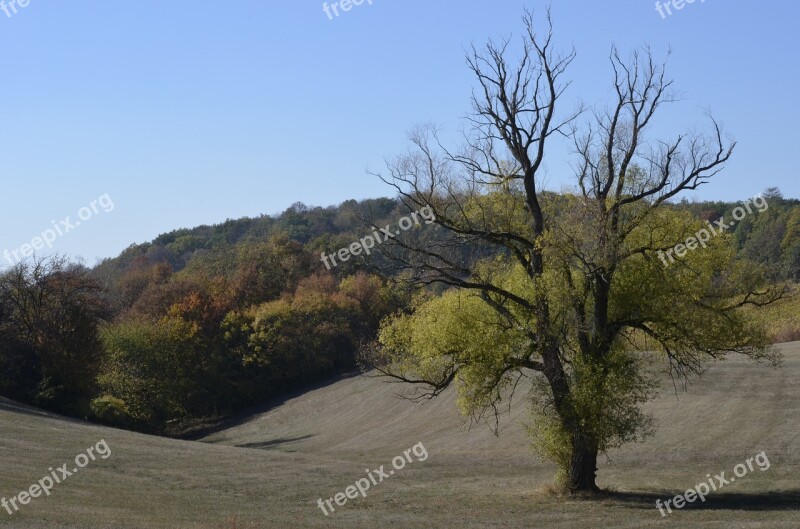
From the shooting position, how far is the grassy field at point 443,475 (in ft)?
75.6

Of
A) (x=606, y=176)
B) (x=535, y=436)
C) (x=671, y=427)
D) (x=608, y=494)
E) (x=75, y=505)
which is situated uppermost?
(x=606, y=176)

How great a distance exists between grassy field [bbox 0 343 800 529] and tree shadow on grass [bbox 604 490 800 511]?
60 mm

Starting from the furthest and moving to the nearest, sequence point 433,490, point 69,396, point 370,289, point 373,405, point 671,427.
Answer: point 370,289, point 373,405, point 69,396, point 671,427, point 433,490

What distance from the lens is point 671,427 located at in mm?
40500

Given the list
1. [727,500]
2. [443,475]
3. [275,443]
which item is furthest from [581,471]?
[275,443]

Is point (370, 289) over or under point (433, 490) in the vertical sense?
over

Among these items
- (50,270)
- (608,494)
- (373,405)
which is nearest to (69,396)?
(50,270)

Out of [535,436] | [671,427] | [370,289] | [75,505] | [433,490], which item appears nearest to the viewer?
[75,505]

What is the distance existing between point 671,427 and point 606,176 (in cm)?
1854

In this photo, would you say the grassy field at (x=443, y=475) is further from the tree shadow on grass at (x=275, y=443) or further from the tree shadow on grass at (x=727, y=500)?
the tree shadow on grass at (x=275, y=443)

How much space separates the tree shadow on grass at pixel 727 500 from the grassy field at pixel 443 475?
60 mm

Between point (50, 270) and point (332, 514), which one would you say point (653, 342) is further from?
point (50, 270)

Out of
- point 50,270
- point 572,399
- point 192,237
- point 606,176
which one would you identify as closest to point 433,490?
point 572,399

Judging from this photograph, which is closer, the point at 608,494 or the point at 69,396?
the point at 608,494
